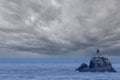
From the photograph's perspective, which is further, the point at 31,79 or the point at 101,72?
the point at 101,72

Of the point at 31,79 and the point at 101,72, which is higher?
the point at 101,72

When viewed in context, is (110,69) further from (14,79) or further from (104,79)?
(14,79)

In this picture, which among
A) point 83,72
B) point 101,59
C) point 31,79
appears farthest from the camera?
point 83,72

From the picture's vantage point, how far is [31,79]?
139 m

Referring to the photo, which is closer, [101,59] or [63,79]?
[63,79]

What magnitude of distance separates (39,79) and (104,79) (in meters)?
35.6

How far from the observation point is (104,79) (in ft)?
477

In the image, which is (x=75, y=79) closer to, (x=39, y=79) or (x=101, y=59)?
(x=39, y=79)

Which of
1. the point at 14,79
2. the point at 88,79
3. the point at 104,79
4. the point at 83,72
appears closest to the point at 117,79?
the point at 104,79

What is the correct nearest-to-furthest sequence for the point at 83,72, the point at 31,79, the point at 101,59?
the point at 31,79, the point at 101,59, the point at 83,72

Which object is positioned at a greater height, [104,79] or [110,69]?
[110,69]

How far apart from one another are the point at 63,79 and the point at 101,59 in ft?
129

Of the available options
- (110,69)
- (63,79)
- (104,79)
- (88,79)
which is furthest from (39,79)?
(110,69)

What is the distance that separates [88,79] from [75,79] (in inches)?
276
